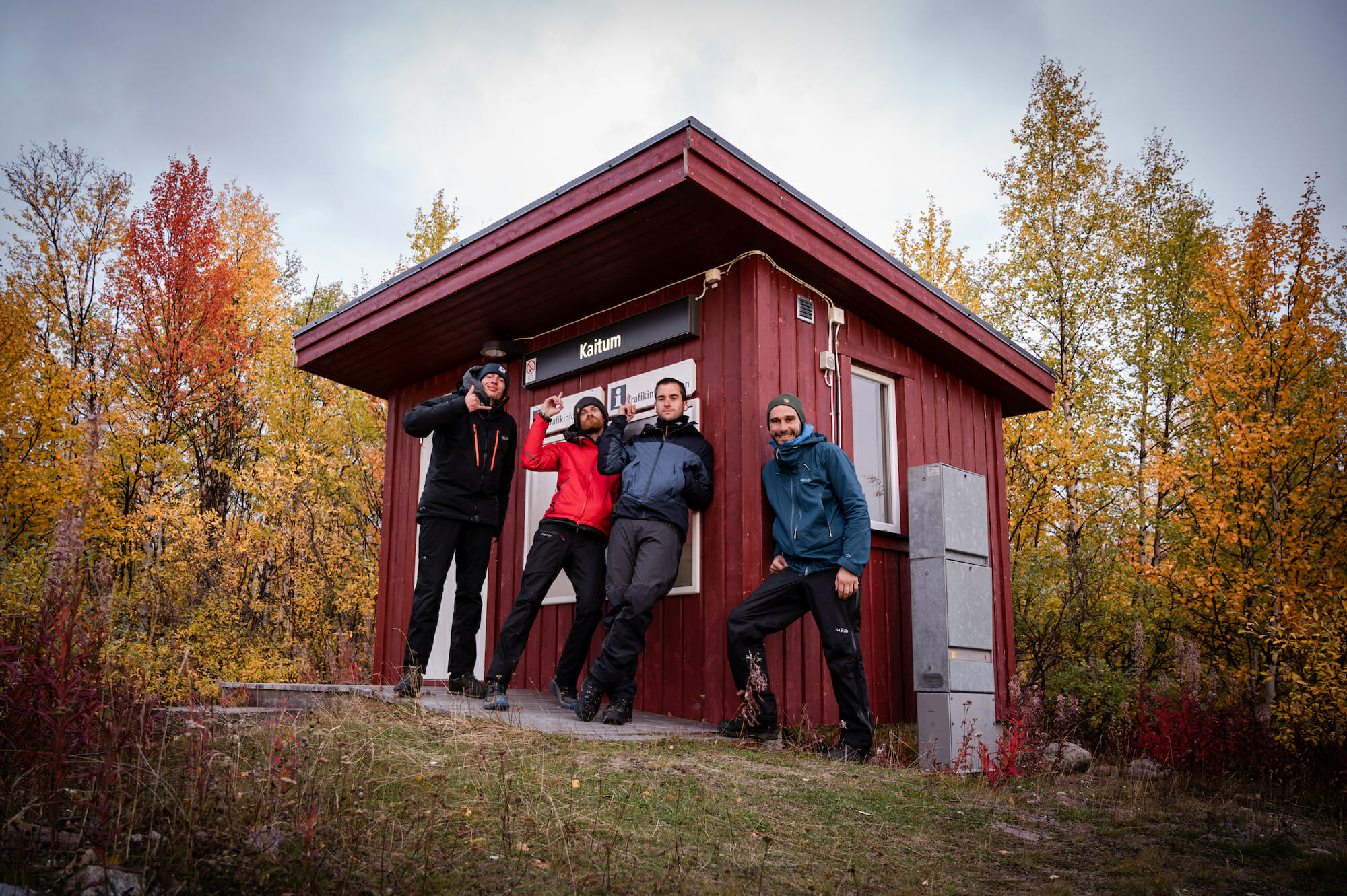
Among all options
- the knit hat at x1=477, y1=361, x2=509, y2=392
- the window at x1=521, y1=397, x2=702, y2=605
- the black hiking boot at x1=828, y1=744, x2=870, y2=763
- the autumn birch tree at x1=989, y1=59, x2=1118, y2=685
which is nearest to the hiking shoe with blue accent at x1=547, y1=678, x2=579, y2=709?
the window at x1=521, y1=397, x2=702, y2=605

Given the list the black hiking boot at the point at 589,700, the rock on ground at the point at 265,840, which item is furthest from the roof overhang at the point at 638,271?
the rock on ground at the point at 265,840

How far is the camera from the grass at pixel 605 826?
262 centimetres

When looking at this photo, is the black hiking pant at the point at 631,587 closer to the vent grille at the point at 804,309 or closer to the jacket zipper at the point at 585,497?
the jacket zipper at the point at 585,497

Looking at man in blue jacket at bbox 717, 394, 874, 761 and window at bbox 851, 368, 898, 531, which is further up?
window at bbox 851, 368, 898, 531

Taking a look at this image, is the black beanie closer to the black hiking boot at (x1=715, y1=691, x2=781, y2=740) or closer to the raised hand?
the raised hand

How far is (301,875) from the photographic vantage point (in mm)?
2506

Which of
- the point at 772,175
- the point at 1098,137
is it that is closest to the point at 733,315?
the point at 772,175

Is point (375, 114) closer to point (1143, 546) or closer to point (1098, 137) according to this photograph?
point (1098, 137)

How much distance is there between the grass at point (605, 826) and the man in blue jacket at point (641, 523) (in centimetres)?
65

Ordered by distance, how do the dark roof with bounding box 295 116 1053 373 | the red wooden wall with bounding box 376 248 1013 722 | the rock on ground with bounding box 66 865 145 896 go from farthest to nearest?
the red wooden wall with bounding box 376 248 1013 722 → the dark roof with bounding box 295 116 1053 373 → the rock on ground with bounding box 66 865 145 896

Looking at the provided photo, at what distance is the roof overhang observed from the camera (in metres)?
5.68

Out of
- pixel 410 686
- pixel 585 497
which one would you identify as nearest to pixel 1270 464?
pixel 585 497

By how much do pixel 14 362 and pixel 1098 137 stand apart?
18223 millimetres

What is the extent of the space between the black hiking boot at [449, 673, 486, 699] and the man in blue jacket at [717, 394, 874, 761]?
59.5 inches
